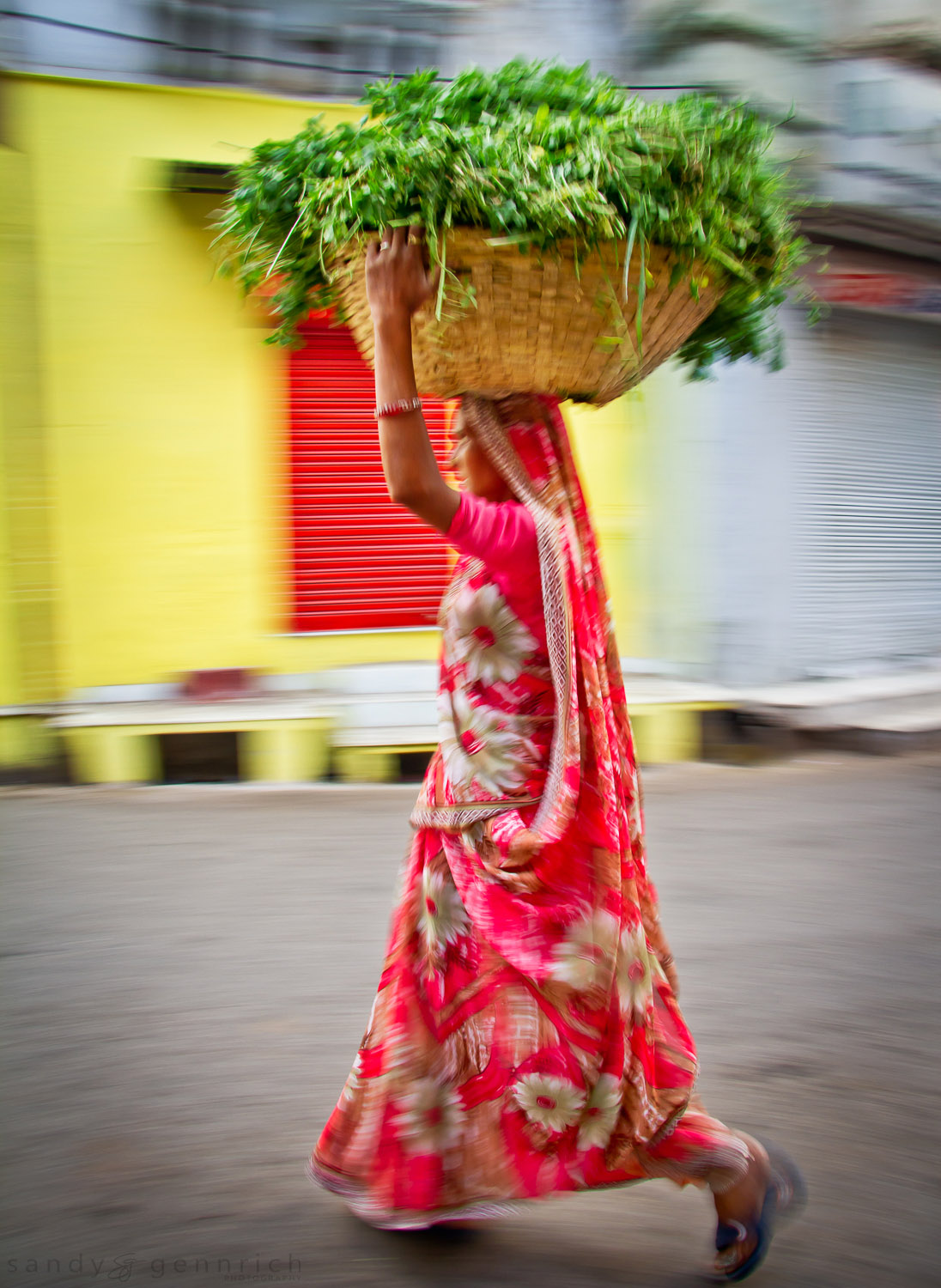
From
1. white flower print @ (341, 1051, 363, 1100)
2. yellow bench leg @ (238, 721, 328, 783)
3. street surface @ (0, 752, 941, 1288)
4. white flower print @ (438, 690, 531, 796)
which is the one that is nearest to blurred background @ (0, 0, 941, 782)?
yellow bench leg @ (238, 721, 328, 783)

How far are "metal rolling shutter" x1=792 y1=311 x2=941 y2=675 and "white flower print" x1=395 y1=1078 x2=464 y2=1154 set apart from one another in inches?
217

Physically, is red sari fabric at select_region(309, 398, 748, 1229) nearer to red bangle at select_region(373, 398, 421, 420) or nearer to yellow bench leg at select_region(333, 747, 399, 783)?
red bangle at select_region(373, 398, 421, 420)

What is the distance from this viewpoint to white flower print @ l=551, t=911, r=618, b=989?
5.88ft

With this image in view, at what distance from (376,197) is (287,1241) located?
1.93 metres

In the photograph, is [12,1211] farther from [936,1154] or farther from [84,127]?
[84,127]

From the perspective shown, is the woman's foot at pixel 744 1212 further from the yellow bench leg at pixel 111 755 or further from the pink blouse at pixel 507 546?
the yellow bench leg at pixel 111 755

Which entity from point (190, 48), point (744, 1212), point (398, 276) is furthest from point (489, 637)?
point (190, 48)

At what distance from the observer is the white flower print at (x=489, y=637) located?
1.81 metres

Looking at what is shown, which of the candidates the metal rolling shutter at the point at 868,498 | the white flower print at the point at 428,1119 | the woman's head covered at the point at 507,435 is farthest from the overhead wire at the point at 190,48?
the white flower print at the point at 428,1119

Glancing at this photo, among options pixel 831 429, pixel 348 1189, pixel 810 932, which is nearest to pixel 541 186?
pixel 348 1189

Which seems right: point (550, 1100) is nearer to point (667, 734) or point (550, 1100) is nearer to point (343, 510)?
point (667, 734)

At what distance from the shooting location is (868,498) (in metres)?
7.45

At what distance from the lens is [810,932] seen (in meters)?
3.75

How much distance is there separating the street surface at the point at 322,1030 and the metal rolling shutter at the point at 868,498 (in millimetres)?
2100
